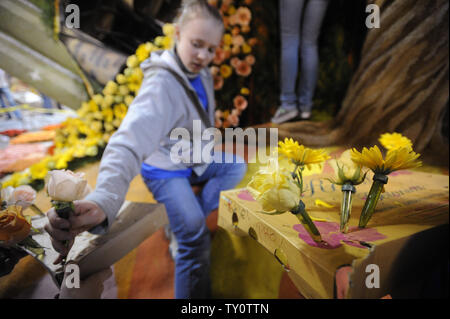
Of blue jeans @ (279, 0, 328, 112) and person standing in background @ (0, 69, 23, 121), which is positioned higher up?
blue jeans @ (279, 0, 328, 112)

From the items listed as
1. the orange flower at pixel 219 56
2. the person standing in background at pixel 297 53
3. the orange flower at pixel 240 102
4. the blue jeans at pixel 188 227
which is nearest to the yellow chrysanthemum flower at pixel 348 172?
the blue jeans at pixel 188 227

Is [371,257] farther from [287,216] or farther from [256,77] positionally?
[256,77]

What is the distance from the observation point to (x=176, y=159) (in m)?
0.76

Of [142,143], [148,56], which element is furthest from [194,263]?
[148,56]

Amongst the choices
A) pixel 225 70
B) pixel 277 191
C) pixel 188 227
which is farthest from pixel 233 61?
pixel 277 191

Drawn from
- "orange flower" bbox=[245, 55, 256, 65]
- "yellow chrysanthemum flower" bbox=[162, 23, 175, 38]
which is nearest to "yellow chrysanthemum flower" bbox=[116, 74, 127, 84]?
"yellow chrysanthemum flower" bbox=[162, 23, 175, 38]

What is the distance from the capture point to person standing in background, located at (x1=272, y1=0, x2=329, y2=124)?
0.77m

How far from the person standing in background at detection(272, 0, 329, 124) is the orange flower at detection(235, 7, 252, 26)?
0.15 metres

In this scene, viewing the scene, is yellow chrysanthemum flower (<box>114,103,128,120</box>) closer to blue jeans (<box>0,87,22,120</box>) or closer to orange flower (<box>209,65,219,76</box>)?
blue jeans (<box>0,87,22,120</box>)

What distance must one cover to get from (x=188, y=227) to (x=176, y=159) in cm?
24

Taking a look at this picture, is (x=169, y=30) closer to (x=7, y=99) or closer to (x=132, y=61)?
(x=132, y=61)
